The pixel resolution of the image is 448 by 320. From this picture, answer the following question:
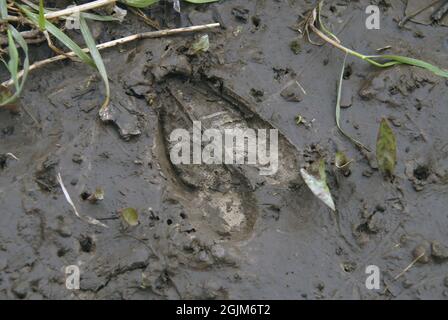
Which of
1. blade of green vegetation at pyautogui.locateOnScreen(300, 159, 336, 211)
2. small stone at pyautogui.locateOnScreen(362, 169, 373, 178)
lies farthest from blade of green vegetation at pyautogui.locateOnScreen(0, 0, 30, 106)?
small stone at pyautogui.locateOnScreen(362, 169, 373, 178)

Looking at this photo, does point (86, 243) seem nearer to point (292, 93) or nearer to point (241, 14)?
point (292, 93)

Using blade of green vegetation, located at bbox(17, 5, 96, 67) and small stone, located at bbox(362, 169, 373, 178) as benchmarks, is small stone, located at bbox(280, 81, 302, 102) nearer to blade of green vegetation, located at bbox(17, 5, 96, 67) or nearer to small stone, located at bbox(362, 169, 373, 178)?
small stone, located at bbox(362, 169, 373, 178)

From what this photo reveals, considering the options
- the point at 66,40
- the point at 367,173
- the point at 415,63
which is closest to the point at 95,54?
the point at 66,40

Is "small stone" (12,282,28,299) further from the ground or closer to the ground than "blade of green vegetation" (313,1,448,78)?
closer to the ground

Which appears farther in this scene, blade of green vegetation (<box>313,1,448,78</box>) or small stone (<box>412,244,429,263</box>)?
blade of green vegetation (<box>313,1,448,78</box>)

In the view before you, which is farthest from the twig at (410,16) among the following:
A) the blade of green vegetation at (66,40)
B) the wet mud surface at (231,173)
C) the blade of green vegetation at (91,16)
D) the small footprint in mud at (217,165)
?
the blade of green vegetation at (66,40)

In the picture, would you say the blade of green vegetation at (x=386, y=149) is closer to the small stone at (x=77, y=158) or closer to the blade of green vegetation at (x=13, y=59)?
the small stone at (x=77, y=158)
